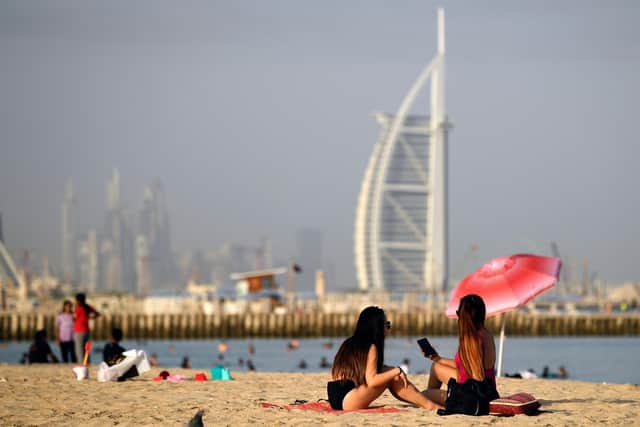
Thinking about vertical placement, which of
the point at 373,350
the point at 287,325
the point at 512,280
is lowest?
the point at 287,325

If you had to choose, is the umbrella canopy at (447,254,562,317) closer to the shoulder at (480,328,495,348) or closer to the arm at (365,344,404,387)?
the shoulder at (480,328,495,348)

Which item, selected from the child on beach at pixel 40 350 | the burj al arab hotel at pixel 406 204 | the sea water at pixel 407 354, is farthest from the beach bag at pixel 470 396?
the burj al arab hotel at pixel 406 204

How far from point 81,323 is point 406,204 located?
17254cm

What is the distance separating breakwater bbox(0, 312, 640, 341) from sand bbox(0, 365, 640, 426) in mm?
55466

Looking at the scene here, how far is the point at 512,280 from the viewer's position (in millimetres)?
16516

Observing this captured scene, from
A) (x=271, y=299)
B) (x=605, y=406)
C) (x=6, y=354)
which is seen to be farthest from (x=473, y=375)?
(x=271, y=299)

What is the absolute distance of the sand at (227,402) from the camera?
1243 centimetres

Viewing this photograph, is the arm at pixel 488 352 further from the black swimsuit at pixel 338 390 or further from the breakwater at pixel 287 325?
the breakwater at pixel 287 325

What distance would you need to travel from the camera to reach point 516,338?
8069 cm

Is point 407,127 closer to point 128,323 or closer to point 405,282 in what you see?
point 405,282

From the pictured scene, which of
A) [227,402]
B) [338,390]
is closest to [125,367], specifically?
[227,402]

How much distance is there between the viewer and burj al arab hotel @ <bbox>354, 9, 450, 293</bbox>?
188 metres

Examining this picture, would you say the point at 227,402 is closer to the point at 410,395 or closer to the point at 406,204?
the point at 410,395

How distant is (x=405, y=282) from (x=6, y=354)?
141163mm
